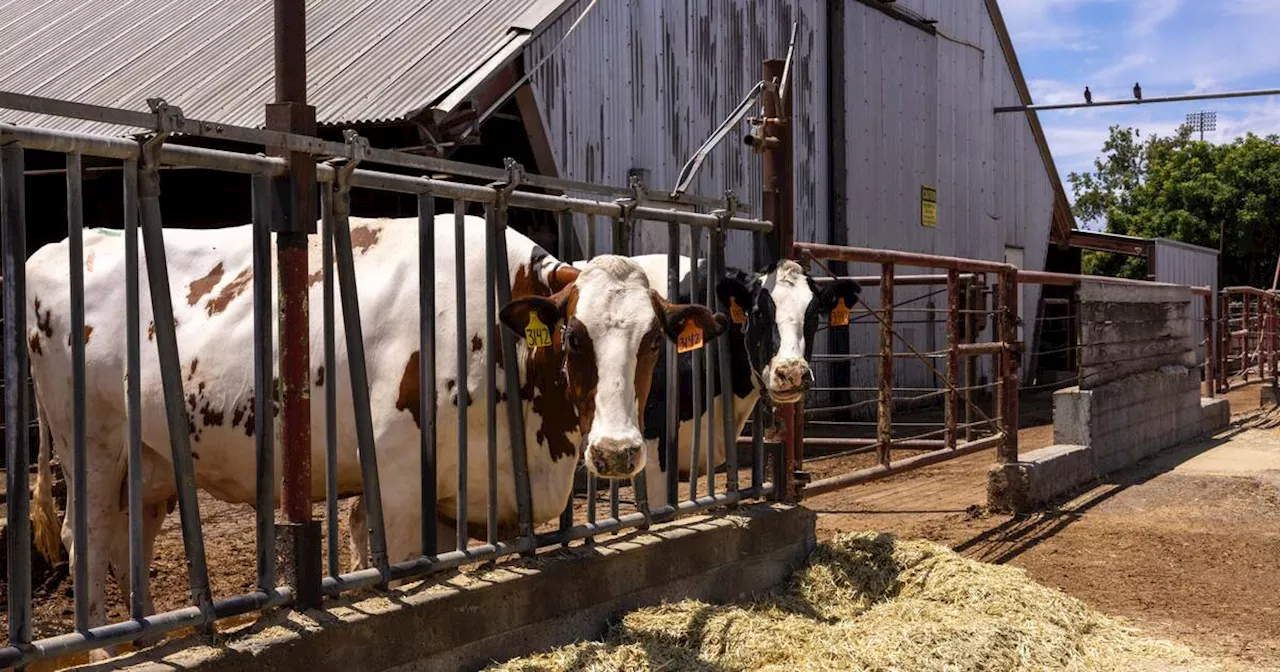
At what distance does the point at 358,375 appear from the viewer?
4.19 metres

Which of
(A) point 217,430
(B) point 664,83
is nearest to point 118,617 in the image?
(A) point 217,430

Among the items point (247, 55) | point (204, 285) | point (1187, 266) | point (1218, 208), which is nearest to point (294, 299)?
point (204, 285)

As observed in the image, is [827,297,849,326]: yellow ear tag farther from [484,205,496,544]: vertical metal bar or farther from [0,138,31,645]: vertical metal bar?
[0,138,31,645]: vertical metal bar

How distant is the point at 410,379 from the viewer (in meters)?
4.72

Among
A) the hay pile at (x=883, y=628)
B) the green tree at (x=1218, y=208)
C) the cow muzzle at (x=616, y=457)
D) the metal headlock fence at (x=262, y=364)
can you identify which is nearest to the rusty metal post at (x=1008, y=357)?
the hay pile at (x=883, y=628)

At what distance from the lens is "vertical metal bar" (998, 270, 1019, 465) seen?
931 centimetres

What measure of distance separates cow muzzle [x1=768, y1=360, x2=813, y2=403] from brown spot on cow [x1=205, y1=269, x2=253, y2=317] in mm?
2604

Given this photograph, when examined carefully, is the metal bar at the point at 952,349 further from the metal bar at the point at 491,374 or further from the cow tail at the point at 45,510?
the cow tail at the point at 45,510

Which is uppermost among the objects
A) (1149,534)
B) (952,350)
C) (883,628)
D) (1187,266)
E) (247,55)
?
(247,55)

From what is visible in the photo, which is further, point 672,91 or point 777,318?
point 672,91

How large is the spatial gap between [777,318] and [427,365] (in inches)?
106

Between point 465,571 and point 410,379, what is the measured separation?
722mm

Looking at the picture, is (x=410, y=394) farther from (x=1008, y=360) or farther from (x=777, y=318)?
(x=1008, y=360)

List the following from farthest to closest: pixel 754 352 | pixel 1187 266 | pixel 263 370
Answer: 1. pixel 1187 266
2. pixel 754 352
3. pixel 263 370
